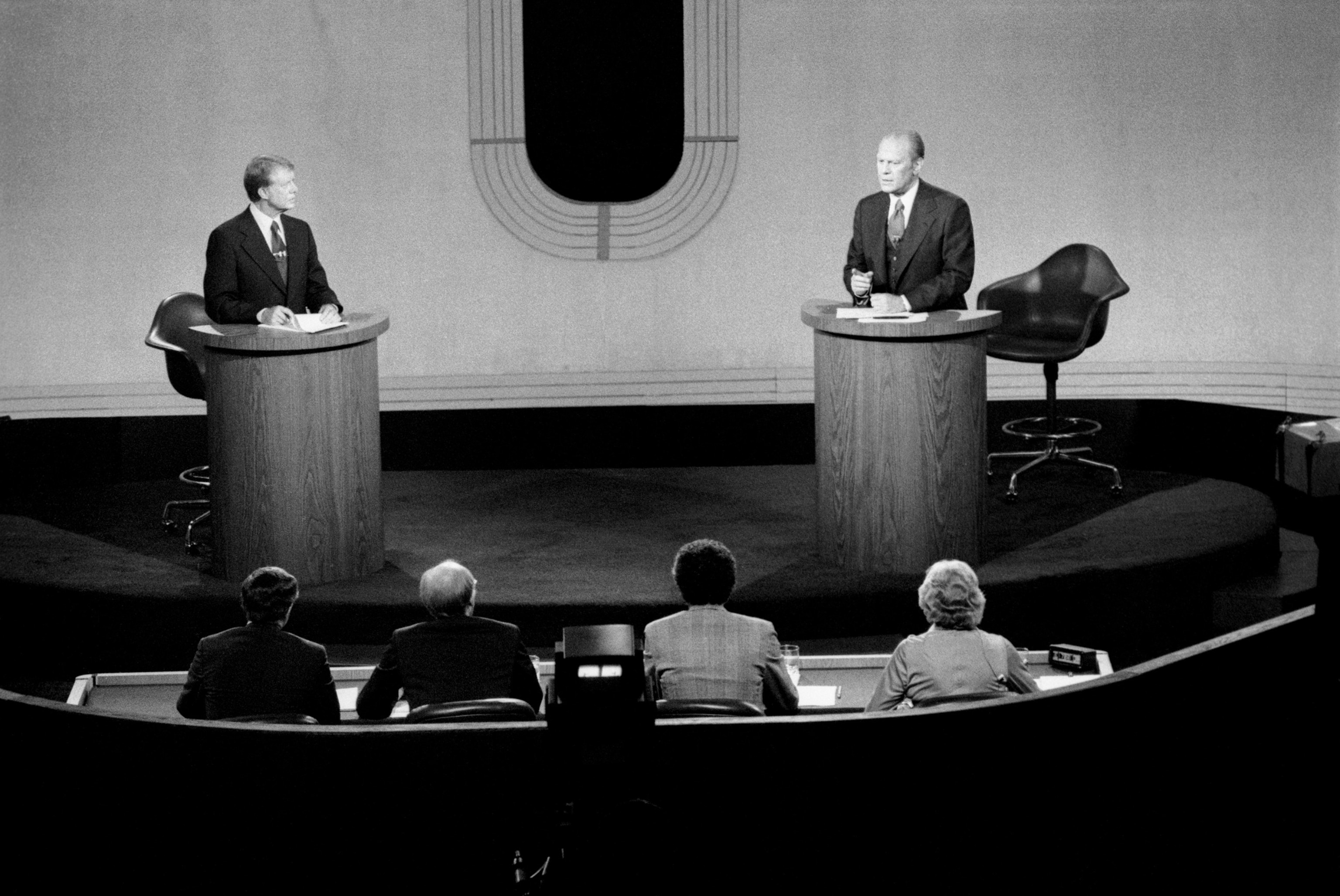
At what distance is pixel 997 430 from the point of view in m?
8.49

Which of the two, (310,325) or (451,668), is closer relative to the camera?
(451,668)

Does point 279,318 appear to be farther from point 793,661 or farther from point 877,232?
point 793,661

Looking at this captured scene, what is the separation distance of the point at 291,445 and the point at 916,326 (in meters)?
2.06

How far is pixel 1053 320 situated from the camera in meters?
7.88

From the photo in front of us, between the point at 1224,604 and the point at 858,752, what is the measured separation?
12.0ft

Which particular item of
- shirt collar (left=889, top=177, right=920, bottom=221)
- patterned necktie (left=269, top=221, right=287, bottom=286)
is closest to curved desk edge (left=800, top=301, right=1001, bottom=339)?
shirt collar (left=889, top=177, right=920, bottom=221)

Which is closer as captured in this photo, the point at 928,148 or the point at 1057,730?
the point at 1057,730

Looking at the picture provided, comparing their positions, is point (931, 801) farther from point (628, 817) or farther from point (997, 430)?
point (997, 430)

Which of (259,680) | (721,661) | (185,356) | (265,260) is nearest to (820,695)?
(721,661)

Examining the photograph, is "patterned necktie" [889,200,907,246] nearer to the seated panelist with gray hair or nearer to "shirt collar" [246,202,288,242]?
"shirt collar" [246,202,288,242]

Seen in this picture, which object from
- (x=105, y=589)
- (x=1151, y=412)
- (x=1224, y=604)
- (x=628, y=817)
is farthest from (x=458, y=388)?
(x=628, y=817)

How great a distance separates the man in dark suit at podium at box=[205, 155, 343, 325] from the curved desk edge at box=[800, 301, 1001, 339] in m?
1.63

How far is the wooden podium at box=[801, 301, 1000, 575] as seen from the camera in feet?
19.2

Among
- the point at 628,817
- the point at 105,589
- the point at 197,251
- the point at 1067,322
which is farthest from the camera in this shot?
the point at 197,251
